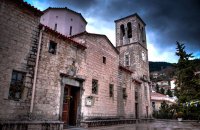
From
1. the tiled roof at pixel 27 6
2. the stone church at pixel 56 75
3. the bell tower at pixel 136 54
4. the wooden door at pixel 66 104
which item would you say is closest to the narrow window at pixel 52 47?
the stone church at pixel 56 75

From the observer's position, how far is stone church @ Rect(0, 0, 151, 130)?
854cm

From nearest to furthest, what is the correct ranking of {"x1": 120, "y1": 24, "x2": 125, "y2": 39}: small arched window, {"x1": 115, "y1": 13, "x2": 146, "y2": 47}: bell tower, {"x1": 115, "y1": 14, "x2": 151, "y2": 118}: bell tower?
1. {"x1": 115, "y1": 14, "x2": 151, "y2": 118}: bell tower
2. {"x1": 115, "y1": 13, "x2": 146, "y2": 47}: bell tower
3. {"x1": 120, "y1": 24, "x2": 125, "y2": 39}: small arched window

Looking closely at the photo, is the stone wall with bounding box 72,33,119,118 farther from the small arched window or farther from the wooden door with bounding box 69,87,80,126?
the small arched window

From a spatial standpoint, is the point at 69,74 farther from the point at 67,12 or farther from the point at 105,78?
the point at 67,12

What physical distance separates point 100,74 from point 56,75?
15.9 feet

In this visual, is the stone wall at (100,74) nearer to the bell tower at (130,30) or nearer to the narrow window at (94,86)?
the narrow window at (94,86)

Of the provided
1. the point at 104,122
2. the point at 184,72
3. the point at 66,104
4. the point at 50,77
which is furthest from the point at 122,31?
the point at 50,77

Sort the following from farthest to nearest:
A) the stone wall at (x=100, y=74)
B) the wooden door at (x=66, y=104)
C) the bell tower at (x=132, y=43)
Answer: the bell tower at (x=132, y=43)
the stone wall at (x=100, y=74)
the wooden door at (x=66, y=104)

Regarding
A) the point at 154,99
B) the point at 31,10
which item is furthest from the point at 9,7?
the point at 154,99

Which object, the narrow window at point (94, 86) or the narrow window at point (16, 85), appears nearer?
the narrow window at point (16, 85)

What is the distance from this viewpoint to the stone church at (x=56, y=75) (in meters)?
8.54

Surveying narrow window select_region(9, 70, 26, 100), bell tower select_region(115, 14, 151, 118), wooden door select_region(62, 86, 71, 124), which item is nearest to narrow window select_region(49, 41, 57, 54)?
narrow window select_region(9, 70, 26, 100)

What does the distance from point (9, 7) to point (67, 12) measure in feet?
36.2

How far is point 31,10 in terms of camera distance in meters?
9.84
